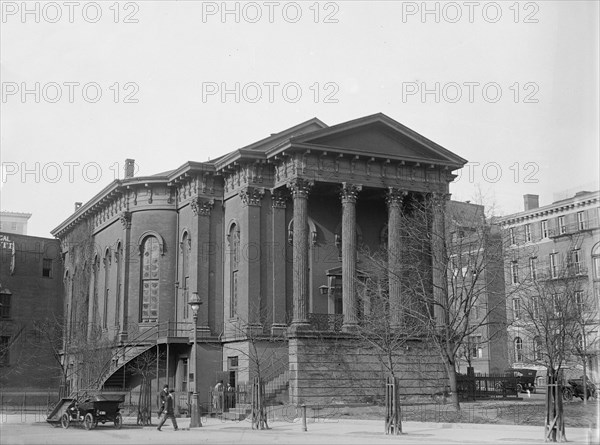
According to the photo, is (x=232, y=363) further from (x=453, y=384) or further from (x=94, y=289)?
(x=94, y=289)

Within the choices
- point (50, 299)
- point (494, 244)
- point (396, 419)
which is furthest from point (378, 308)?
point (50, 299)

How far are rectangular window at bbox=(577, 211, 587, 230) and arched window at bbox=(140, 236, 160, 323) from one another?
40.4m

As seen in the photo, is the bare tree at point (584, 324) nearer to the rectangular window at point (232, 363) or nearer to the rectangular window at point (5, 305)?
the rectangular window at point (232, 363)

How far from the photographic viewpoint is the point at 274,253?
144 ft

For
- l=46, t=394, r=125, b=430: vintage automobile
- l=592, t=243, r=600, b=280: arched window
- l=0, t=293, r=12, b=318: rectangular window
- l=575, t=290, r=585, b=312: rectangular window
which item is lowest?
l=46, t=394, r=125, b=430: vintage automobile

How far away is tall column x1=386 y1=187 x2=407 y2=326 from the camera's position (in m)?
41.3

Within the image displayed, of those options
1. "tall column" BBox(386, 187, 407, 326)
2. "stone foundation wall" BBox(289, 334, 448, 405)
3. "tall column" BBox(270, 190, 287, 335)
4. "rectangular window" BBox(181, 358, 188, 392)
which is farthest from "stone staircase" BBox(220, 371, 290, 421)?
"rectangular window" BBox(181, 358, 188, 392)

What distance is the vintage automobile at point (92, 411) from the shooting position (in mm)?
30734

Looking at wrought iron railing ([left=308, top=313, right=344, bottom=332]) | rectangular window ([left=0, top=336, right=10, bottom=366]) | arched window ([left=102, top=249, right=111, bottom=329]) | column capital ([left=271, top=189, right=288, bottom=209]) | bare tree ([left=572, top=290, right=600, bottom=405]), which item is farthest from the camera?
rectangular window ([left=0, top=336, right=10, bottom=366])

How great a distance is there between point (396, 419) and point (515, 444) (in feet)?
17.2

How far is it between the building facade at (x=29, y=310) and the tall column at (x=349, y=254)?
31.3m

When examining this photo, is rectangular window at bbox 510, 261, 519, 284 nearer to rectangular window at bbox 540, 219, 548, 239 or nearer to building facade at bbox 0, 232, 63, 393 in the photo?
rectangular window at bbox 540, 219, 548, 239

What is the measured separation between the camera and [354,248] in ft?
137

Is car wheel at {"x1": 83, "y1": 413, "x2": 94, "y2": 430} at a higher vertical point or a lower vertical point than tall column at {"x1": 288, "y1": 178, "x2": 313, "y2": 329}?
lower
